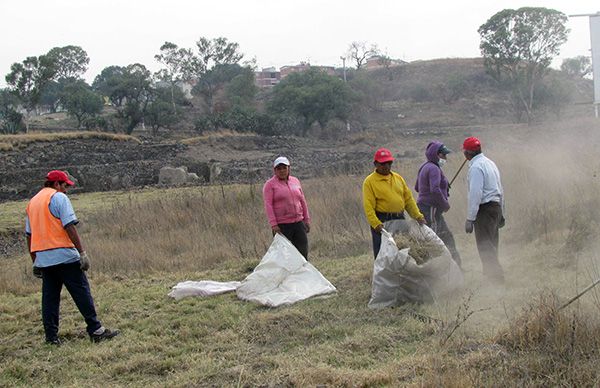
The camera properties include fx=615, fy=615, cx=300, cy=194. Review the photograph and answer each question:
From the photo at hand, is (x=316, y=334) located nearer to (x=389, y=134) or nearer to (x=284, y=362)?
(x=284, y=362)

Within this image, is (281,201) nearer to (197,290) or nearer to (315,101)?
(197,290)

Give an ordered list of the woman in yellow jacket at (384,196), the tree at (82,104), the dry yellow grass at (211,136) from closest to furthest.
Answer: the woman in yellow jacket at (384,196) < the dry yellow grass at (211,136) < the tree at (82,104)

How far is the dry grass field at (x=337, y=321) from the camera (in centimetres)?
→ 406

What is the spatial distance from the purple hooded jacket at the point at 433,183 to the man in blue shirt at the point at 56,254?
3469 mm

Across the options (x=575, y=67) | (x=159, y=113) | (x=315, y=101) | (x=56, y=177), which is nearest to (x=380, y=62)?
(x=575, y=67)

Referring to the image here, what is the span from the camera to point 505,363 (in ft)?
13.0

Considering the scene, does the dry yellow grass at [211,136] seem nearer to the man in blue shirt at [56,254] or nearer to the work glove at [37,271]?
the work glove at [37,271]

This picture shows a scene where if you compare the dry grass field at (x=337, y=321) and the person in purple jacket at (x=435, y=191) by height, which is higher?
the person in purple jacket at (x=435, y=191)

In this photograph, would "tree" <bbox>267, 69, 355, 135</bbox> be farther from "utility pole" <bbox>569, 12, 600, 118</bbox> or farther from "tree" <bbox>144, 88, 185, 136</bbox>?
"utility pole" <bbox>569, 12, 600, 118</bbox>

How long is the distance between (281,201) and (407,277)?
1863mm

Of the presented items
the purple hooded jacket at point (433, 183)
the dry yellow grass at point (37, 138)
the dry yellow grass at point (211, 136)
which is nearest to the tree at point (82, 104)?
the dry yellow grass at point (211, 136)

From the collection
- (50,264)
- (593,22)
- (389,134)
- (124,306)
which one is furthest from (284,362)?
(389,134)

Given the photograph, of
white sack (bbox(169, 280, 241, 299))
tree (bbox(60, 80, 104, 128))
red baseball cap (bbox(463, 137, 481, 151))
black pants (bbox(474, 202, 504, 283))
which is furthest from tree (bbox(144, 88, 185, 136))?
black pants (bbox(474, 202, 504, 283))

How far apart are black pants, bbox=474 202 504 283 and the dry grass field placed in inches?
6.8
